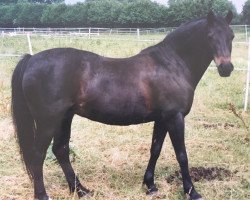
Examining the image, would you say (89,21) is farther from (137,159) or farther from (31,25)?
(137,159)

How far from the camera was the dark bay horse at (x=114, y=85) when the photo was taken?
3883 mm

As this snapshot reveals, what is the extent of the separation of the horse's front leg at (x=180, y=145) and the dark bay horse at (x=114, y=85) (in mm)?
11

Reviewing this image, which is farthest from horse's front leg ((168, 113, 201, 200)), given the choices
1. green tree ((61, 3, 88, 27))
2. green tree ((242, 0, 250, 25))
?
green tree ((61, 3, 88, 27))

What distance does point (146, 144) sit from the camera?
602cm

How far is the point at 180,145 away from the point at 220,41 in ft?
4.03

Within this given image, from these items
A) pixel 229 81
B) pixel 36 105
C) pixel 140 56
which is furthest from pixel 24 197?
pixel 229 81

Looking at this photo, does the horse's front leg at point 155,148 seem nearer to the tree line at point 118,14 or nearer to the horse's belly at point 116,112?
the horse's belly at point 116,112

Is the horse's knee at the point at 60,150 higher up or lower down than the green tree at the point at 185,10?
lower down

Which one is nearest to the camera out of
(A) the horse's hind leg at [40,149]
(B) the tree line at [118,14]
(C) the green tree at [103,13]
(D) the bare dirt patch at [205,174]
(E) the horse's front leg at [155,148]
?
(A) the horse's hind leg at [40,149]

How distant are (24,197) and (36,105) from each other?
1.18 metres

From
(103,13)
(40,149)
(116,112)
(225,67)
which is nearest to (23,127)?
(40,149)

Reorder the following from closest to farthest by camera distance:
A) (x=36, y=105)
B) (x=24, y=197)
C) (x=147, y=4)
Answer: (x=36, y=105) < (x=24, y=197) < (x=147, y=4)

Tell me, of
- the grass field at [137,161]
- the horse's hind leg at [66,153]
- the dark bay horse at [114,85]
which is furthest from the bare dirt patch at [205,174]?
the horse's hind leg at [66,153]

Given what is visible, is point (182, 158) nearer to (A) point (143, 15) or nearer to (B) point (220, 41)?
(B) point (220, 41)
